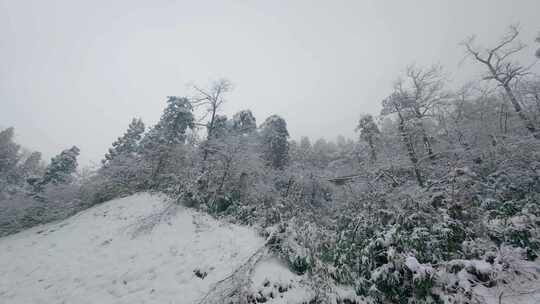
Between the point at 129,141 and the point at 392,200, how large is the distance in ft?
102

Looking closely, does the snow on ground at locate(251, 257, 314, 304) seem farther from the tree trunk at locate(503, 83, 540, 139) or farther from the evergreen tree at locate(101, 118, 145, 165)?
the evergreen tree at locate(101, 118, 145, 165)

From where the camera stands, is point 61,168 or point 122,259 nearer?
point 122,259

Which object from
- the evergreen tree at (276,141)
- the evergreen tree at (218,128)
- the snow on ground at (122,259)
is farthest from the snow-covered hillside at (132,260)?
the evergreen tree at (276,141)

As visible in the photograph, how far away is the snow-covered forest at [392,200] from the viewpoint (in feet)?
17.2

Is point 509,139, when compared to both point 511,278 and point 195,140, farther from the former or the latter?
point 195,140

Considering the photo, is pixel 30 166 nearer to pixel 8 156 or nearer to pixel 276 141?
pixel 8 156

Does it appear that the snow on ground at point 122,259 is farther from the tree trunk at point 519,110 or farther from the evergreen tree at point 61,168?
the evergreen tree at point 61,168

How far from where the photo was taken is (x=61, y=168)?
24125 mm

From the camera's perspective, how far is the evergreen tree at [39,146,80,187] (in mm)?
23109

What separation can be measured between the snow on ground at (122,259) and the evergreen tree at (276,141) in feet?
43.8

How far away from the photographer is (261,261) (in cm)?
675

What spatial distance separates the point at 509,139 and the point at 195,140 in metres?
17.7

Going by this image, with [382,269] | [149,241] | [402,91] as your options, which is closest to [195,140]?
[149,241]

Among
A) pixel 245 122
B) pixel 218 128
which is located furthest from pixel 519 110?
pixel 245 122
